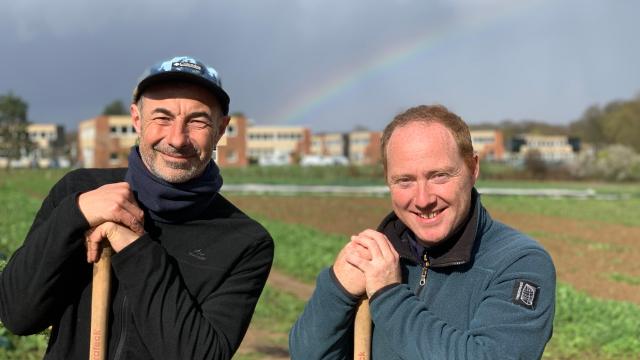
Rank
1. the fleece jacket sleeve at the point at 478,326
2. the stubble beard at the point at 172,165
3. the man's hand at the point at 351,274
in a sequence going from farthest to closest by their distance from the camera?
the stubble beard at the point at 172,165 → the man's hand at the point at 351,274 → the fleece jacket sleeve at the point at 478,326

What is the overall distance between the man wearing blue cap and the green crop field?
523mm

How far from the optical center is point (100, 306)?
219cm

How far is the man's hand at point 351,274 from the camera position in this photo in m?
2.03

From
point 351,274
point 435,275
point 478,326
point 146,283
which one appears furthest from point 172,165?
point 478,326

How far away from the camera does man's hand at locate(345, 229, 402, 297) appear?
6.49 feet

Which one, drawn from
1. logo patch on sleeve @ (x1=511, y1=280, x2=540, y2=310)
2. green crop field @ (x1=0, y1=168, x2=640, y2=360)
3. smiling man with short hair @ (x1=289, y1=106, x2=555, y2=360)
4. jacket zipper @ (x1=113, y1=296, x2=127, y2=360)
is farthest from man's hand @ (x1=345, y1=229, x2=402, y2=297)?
green crop field @ (x1=0, y1=168, x2=640, y2=360)

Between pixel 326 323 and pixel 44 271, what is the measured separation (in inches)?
35.5

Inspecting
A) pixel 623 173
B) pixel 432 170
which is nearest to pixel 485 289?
pixel 432 170

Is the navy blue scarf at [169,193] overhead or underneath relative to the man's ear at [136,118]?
underneath

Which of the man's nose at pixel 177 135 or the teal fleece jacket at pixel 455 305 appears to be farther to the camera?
the man's nose at pixel 177 135

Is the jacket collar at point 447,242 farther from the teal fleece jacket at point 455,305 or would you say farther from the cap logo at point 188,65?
the cap logo at point 188,65

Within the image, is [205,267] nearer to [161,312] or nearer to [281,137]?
[161,312]

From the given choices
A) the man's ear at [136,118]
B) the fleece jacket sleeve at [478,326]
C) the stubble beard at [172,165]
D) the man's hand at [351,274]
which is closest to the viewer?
the fleece jacket sleeve at [478,326]

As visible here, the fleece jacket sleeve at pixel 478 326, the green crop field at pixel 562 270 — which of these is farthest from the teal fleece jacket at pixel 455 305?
the green crop field at pixel 562 270
